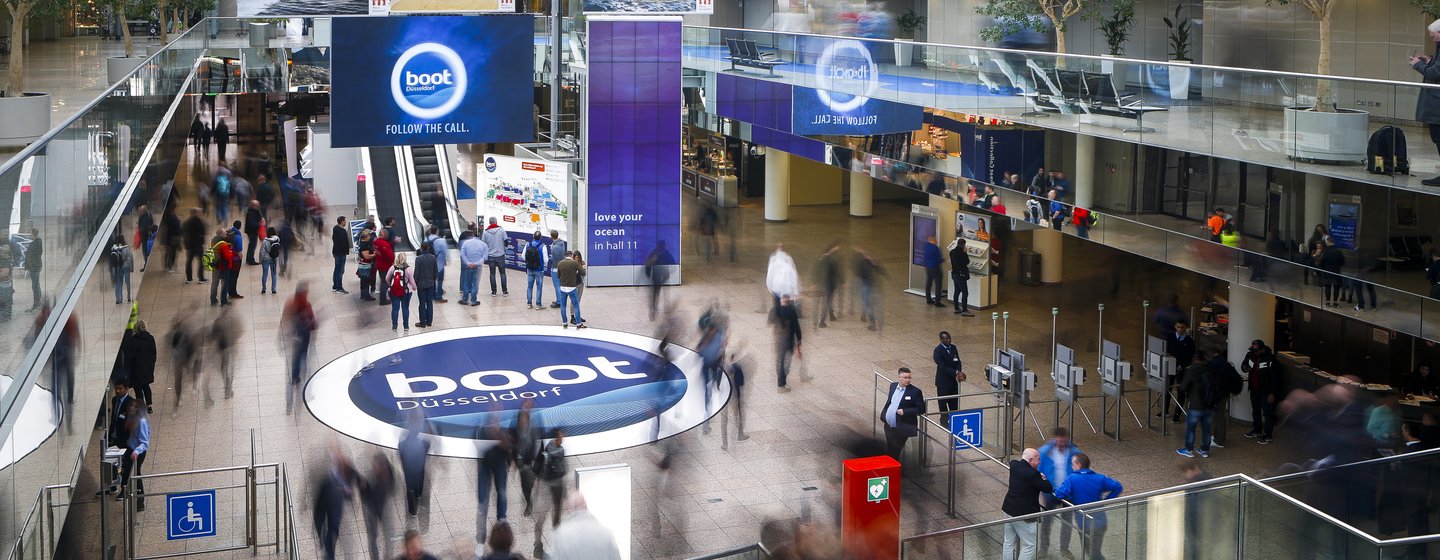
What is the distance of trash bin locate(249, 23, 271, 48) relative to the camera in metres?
31.0

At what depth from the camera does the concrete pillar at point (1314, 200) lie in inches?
527

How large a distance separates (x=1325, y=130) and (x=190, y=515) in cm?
1058

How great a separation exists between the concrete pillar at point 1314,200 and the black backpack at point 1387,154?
76cm

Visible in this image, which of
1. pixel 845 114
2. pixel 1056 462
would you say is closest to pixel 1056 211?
pixel 845 114

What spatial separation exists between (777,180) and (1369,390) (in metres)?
17.1

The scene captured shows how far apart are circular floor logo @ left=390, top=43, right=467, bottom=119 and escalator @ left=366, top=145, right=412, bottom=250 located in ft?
24.1

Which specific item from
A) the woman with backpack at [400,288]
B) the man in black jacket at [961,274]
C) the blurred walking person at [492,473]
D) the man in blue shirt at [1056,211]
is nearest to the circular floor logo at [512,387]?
the woman with backpack at [400,288]

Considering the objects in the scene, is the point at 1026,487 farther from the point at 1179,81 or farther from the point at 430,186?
the point at 430,186

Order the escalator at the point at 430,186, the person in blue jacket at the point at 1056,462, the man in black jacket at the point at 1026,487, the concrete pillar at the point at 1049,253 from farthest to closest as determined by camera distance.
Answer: the escalator at the point at 430,186 → the concrete pillar at the point at 1049,253 → the person in blue jacket at the point at 1056,462 → the man in black jacket at the point at 1026,487

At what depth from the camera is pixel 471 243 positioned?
68.8ft

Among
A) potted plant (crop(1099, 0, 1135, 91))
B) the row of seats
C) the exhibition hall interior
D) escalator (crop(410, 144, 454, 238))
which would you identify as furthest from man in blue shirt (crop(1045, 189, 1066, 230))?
escalator (crop(410, 144, 454, 238))

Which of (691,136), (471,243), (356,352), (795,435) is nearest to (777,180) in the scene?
(691,136)

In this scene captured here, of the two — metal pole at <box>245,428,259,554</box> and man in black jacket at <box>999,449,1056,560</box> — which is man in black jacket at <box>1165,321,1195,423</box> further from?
metal pole at <box>245,428,259,554</box>

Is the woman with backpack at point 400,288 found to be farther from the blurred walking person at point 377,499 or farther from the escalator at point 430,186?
the escalator at point 430,186
